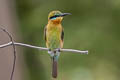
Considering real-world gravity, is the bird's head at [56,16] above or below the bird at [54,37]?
above

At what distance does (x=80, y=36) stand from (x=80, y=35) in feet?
0.06

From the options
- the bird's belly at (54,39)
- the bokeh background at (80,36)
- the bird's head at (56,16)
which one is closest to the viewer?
the bird's head at (56,16)

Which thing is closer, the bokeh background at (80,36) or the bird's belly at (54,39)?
the bird's belly at (54,39)

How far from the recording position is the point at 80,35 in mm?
7703

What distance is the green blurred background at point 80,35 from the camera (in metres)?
7.75

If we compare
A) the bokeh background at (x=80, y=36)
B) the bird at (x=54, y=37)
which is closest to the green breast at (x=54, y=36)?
the bird at (x=54, y=37)

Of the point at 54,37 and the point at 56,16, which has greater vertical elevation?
the point at 56,16

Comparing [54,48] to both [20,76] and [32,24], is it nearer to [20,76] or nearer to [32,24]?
[20,76]

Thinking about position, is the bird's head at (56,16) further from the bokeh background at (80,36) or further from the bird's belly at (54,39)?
the bokeh background at (80,36)

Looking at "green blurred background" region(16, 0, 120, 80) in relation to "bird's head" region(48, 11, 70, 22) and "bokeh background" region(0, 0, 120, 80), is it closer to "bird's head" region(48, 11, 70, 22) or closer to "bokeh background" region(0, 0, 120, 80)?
"bokeh background" region(0, 0, 120, 80)

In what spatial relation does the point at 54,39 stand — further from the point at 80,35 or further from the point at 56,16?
the point at 80,35

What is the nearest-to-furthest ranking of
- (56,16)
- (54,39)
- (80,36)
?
(56,16) → (54,39) → (80,36)

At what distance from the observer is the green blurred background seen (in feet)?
25.4

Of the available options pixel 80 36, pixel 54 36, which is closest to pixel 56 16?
pixel 54 36
